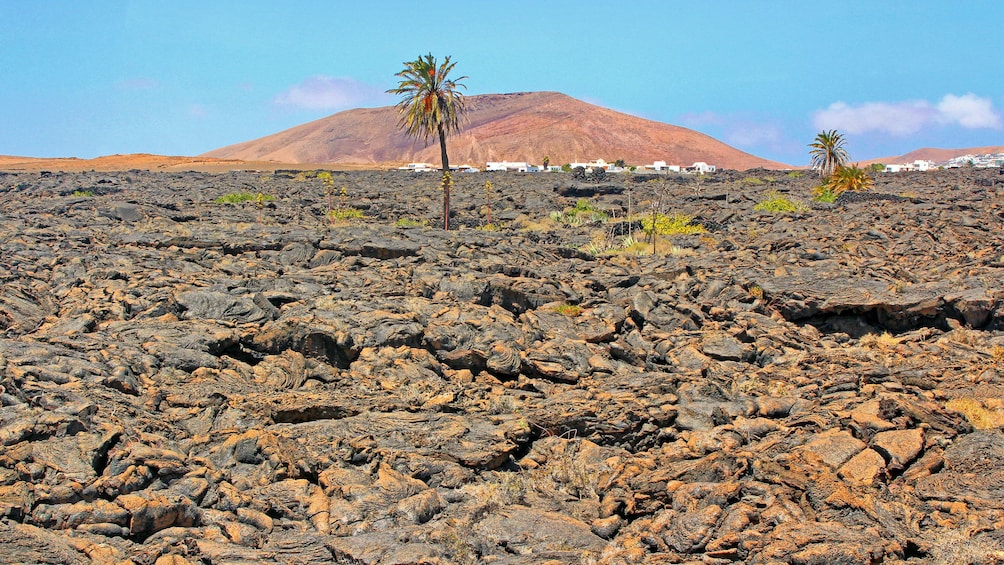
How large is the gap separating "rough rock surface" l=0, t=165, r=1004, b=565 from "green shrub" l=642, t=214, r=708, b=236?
24.6 ft

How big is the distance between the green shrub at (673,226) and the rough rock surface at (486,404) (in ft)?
24.6

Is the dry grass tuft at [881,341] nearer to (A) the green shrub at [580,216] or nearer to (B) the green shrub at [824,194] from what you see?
(A) the green shrub at [580,216]

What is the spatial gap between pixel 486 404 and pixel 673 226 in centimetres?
2136

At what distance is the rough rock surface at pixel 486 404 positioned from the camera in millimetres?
6629

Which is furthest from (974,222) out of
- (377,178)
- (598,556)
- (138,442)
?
(377,178)

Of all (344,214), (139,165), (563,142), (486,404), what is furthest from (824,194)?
(563,142)

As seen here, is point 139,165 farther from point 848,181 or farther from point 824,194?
point 848,181

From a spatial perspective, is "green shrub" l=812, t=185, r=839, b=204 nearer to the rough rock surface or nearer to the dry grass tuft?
the rough rock surface

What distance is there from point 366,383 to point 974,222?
77.8ft

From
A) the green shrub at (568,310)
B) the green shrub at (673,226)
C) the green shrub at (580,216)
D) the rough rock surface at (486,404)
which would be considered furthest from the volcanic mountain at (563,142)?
the green shrub at (568,310)

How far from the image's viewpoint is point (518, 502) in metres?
7.95

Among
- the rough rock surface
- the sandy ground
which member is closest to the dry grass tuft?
the rough rock surface

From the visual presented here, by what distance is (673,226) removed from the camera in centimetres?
3031

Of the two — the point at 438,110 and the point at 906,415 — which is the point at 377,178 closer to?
the point at 438,110
